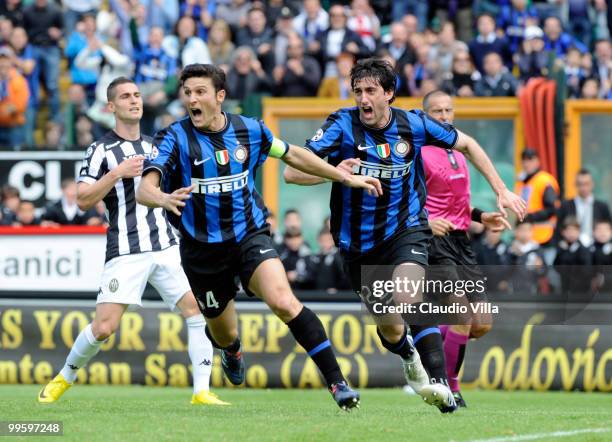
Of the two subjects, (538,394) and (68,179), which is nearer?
(538,394)

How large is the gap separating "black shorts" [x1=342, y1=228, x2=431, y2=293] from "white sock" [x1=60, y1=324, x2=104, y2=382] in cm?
214

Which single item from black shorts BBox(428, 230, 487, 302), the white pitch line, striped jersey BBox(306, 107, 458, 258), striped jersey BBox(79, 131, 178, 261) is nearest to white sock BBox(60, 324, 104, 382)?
striped jersey BBox(79, 131, 178, 261)

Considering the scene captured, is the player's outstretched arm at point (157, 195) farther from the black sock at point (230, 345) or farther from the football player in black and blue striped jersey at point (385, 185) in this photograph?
the black sock at point (230, 345)

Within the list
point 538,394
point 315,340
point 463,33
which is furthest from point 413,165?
point 463,33

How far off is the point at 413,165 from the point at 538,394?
490cm

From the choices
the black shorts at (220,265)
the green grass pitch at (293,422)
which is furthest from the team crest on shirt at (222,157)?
the green grass pitch at (293,422)

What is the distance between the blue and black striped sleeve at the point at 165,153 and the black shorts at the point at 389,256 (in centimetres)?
151

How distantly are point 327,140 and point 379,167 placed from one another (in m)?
0.41

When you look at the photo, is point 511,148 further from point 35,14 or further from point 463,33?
point 35,14

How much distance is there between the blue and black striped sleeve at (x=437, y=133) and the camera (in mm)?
9688

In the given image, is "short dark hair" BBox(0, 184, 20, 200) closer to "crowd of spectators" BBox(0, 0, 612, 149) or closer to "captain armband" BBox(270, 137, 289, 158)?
"crowd of spectators" BBox(0, 0, 612, 149)

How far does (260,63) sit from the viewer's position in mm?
19172

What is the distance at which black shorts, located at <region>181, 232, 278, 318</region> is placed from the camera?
30.8ft

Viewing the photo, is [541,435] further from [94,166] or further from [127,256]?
[94,166]
